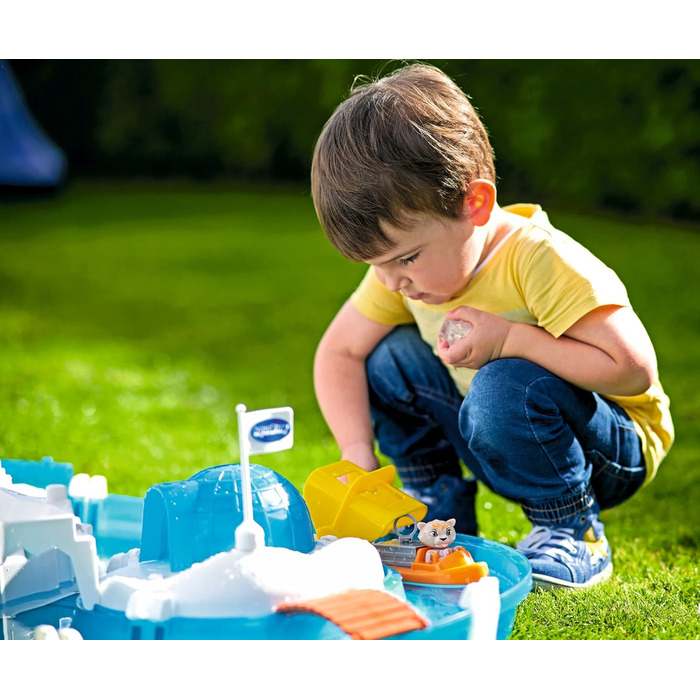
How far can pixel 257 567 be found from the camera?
1.08 meters

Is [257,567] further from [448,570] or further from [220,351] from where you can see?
[220,351]

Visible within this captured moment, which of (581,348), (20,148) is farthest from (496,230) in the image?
(20,148)

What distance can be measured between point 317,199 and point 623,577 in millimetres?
729

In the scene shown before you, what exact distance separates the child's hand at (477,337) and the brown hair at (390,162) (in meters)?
0.15

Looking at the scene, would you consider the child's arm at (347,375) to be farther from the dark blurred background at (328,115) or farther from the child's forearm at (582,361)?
the dark blurred background at (328,115)

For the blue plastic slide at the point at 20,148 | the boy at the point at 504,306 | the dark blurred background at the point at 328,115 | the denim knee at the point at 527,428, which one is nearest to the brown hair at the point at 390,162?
the boy at the point at 504,306

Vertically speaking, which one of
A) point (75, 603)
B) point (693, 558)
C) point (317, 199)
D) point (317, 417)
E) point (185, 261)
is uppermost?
point (317, 199)

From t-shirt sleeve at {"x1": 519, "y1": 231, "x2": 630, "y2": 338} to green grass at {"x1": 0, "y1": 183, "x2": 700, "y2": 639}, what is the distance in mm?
396

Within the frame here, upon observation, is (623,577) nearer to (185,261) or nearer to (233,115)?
(185,261)

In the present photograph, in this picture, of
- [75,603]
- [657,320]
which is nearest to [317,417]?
[75,603]

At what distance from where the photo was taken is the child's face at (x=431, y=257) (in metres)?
1.37

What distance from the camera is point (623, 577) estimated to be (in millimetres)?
1483

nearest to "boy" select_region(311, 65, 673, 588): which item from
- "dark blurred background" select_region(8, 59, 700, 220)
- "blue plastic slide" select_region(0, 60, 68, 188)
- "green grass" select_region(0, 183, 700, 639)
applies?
"green grass" select_region(0, 183, 700, 639)

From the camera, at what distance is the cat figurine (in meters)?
1.32
